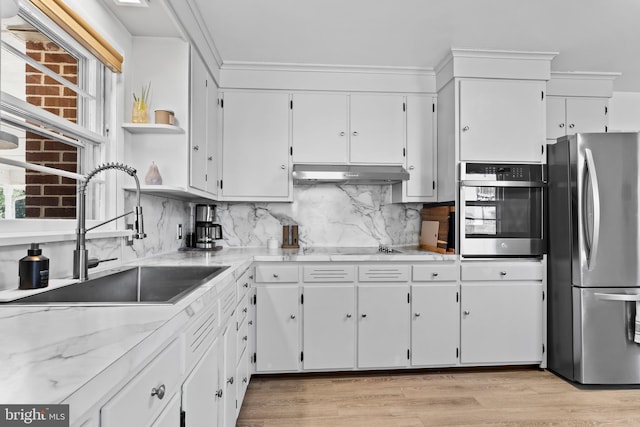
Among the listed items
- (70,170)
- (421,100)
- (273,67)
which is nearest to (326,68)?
(273,67)

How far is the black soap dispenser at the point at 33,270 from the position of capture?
54.8 inches

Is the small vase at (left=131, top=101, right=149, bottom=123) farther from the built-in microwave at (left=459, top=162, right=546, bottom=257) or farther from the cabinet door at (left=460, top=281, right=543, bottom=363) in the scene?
the cabinet door at (left=460, top=281, right=543, bottom=363)

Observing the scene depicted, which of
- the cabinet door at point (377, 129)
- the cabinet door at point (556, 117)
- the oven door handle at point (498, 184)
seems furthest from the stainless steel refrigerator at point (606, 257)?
the cabinet door at point (377, 129)

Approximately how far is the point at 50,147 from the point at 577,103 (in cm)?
394

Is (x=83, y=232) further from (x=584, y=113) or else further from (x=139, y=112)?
(x=584, y=113)

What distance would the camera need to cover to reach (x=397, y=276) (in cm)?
296

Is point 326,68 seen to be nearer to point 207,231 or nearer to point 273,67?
point 273,67

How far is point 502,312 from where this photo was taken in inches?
119

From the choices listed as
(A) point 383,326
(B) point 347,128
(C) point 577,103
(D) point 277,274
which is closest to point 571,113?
(C) point 577,103

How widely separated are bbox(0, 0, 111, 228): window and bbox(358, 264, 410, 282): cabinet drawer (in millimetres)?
1742

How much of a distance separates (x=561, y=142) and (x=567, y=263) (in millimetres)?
872

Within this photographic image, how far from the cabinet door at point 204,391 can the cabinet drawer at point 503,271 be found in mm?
2006

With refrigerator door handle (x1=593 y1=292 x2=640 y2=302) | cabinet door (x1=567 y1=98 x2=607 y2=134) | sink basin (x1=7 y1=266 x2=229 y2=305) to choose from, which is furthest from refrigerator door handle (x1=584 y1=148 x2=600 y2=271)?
sink basin (x1=7 y1=266 x2=229 y2=305)

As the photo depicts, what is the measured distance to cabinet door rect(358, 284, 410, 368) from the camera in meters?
2.94
